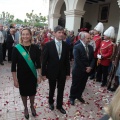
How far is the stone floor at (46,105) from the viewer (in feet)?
11.6

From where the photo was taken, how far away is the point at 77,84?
4.02 metres

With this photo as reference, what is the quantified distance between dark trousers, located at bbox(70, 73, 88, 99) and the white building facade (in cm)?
636

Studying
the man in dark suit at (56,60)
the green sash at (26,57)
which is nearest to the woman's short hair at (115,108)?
the green sash at (26,57)

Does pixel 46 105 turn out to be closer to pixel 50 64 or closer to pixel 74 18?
pixel 50 64

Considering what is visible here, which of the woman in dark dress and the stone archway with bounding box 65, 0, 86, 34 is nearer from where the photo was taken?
the woman in dark dress

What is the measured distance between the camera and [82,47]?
3717mm

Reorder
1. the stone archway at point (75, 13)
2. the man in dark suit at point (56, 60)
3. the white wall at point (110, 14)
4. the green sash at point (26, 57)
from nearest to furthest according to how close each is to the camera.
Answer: the green sash at point (26, 57), the man in dark suit at point (56, 60), the stone archway at point (75, 13), the white wall at point (110, 14)

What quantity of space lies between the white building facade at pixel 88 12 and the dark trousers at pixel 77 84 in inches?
250

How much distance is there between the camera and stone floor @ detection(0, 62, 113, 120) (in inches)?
139

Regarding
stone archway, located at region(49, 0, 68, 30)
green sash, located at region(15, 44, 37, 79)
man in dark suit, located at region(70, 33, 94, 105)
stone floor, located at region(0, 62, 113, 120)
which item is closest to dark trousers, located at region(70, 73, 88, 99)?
man in dark suit, located at region(70, 33, 94, 105)

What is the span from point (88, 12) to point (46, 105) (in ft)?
37.9

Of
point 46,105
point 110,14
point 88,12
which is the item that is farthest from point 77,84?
point 88,12

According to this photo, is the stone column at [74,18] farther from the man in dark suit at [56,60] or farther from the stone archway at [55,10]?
the man in dark suit at [56,60]

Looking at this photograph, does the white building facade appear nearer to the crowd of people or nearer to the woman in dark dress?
the crowd of people
